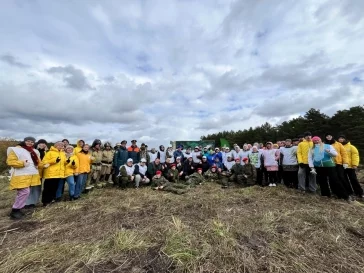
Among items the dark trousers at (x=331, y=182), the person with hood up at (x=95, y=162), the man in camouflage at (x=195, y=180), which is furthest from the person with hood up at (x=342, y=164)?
the person with hood up at (x=95, y=162)

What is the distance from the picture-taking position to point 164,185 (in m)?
8.81

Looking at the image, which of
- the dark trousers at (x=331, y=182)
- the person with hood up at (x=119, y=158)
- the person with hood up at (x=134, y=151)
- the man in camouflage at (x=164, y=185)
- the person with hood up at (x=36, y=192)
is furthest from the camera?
the person with hood up at (x=134, y=151)

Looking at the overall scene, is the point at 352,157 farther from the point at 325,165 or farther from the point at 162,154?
the point at 162,154

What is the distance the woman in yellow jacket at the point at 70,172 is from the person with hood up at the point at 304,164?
642cm

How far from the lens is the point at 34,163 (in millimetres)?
5836

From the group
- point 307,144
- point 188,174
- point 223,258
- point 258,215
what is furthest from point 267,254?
point 188,174

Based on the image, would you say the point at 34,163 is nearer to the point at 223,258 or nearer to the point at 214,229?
the point at 214,229

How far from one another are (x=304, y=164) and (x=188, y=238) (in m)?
5.18

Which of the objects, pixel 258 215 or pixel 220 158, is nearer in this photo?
pixel 258 215

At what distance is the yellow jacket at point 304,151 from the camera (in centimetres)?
743

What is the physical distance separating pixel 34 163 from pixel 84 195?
7.22 ft

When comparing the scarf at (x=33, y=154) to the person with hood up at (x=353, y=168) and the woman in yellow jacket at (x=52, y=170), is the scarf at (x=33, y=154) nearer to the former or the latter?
the woman in yellow jacket at (x=52, y=170)

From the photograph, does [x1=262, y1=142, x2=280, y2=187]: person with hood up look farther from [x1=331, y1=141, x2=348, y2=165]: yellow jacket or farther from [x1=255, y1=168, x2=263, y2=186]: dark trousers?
[x1=331, y1=141, x2=348, y2=165]: yellow jacket

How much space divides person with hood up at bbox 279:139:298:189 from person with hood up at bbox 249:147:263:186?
0.83 meters
